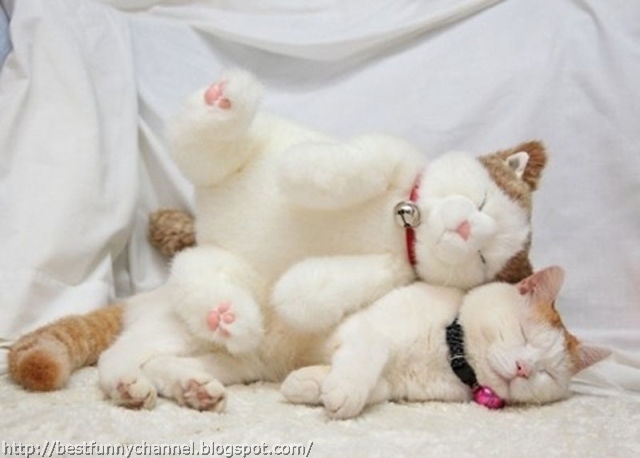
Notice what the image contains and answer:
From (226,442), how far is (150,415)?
0.11 metres

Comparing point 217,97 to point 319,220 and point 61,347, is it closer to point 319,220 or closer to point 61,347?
point 319,220

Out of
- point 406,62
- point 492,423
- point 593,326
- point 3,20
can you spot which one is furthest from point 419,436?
point 3,20

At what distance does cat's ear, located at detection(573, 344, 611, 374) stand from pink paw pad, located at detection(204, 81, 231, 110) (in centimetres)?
56

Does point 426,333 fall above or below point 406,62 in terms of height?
below

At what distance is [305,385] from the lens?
3.07 feet

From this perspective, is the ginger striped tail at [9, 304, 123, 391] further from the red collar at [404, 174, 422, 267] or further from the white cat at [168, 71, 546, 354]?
the red collar at [404, 174, 422, 267]

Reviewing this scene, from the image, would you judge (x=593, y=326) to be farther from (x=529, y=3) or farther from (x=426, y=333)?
(x=529, y=3)

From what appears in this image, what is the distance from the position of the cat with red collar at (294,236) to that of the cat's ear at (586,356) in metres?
0.13

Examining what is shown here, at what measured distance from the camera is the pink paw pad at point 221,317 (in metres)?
0.95

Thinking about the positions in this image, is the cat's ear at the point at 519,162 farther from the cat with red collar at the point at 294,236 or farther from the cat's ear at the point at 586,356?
the cat's ear at the point at 586,356

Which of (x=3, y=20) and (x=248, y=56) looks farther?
(x=248, y=56)

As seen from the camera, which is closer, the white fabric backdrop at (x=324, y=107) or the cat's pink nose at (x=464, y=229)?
the cat's pink nose at (x=464, y=229)

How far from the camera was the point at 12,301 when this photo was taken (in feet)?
3.66

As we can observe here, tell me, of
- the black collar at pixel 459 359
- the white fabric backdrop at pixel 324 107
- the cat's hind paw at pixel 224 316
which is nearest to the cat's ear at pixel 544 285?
the black collar at pixel 459 359
